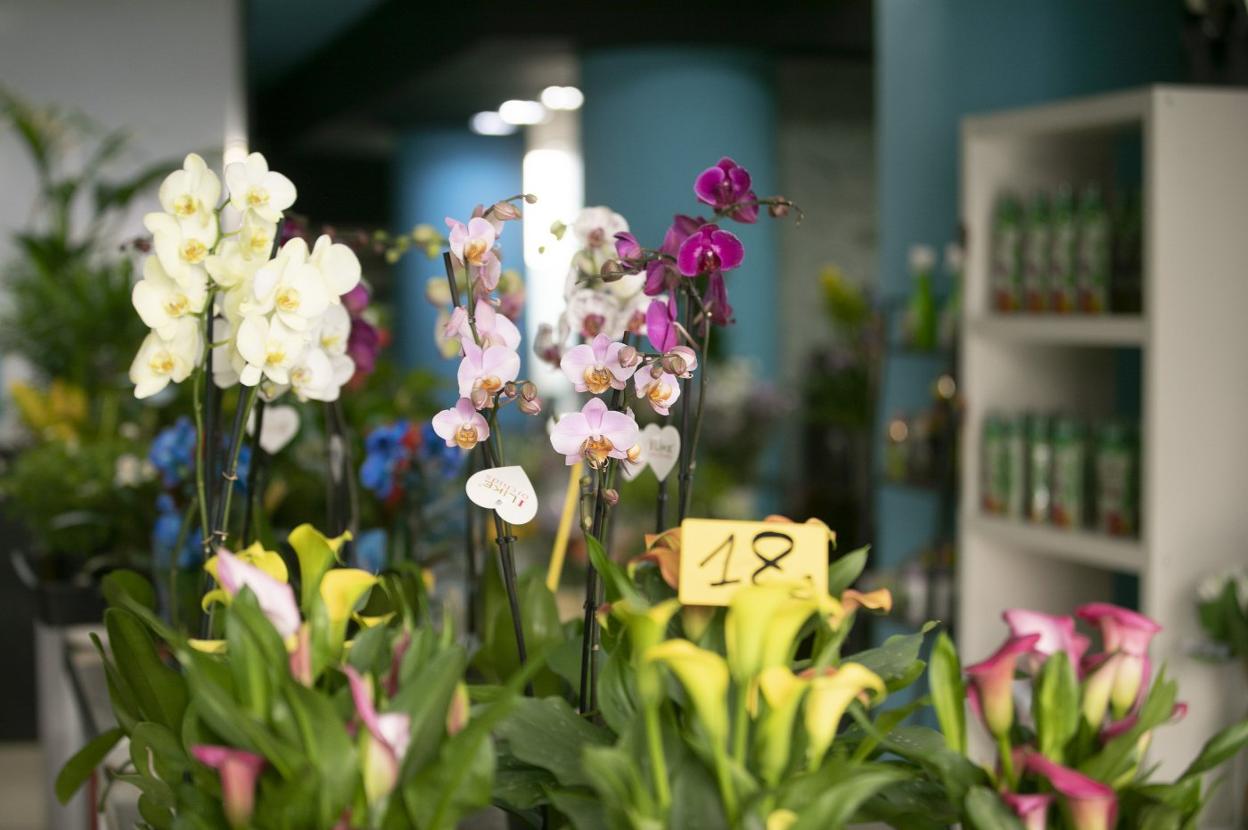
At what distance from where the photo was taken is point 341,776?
0.79m

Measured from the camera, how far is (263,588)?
904 millimetres

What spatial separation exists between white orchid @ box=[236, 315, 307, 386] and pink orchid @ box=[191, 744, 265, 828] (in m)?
0.38

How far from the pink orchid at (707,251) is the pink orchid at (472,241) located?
15cm

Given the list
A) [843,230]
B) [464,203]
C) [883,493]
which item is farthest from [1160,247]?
[464,203]

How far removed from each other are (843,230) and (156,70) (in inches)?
155

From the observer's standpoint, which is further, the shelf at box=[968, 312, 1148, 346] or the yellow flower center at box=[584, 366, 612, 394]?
the shelf at box=[968, 312, 1148, 346]

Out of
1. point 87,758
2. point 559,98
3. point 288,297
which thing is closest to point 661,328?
point 288,297

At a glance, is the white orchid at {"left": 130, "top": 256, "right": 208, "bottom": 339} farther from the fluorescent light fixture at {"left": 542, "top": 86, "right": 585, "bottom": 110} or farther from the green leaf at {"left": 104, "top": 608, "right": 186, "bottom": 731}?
the fluorescent light fixture at {"left": 542, "top": 86, "right": 585, "bottom": 110}

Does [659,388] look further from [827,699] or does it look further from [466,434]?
[827,699]

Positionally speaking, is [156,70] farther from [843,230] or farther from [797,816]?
[797,816]

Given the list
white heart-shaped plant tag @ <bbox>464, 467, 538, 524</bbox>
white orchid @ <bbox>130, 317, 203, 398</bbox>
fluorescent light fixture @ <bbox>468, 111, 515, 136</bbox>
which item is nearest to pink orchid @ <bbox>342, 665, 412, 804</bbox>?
white heart-shaped plant tag @ <bbox>464, 467, 538, 524</bbox>

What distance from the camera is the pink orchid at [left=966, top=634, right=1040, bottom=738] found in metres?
0.88

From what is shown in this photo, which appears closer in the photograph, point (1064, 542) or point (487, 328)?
point (487, 328)

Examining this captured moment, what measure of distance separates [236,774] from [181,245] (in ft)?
1.64
